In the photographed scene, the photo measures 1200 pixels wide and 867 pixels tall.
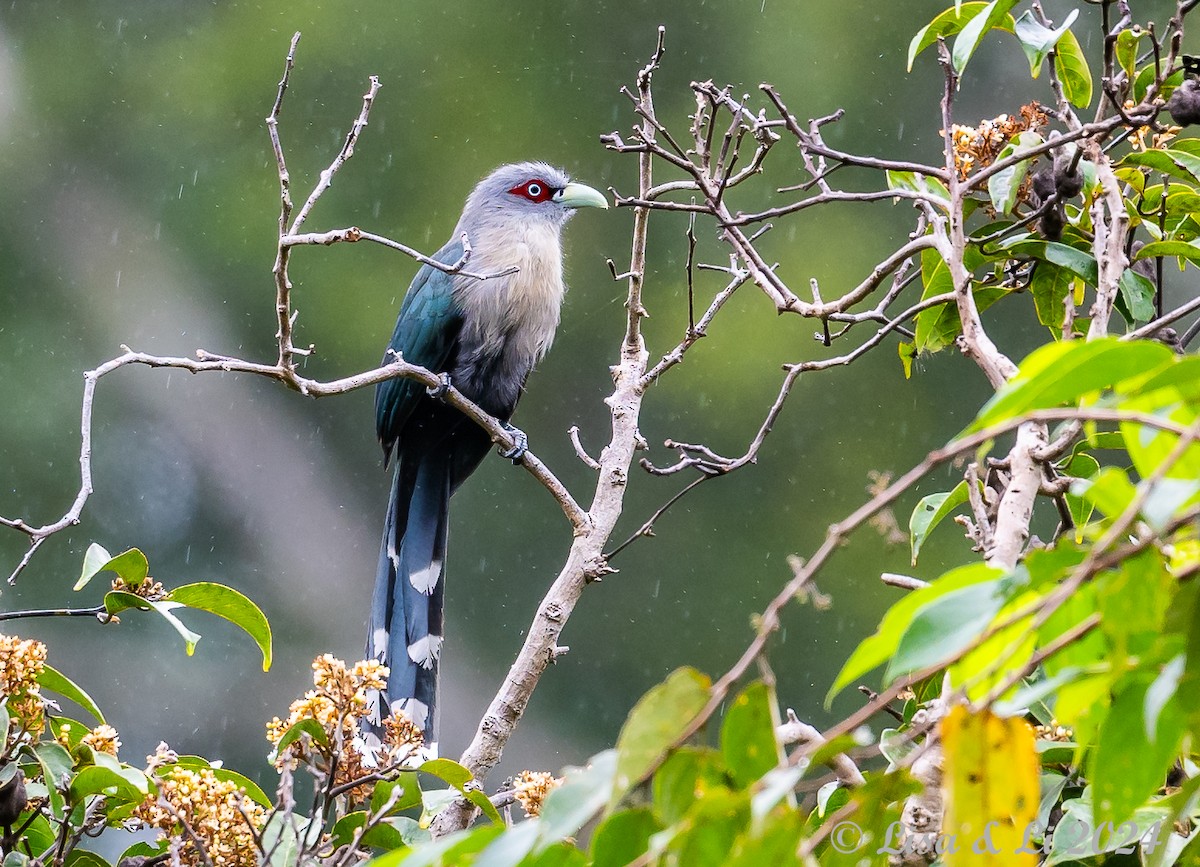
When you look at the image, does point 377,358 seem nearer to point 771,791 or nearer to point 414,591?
point 414,591

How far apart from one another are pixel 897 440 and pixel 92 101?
4.33 metres

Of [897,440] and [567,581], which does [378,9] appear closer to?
[897,440]

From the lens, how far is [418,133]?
6492 mm

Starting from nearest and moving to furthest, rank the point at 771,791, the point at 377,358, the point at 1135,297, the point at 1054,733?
the point at 771,791
the point at 1054,733
the point at 1135,297
the point at 377,358

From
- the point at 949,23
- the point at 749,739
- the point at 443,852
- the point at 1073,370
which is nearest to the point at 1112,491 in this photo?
the point at 1073,370

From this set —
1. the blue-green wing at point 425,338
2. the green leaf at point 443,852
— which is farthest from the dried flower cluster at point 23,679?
the blue-green wing at point 425,338

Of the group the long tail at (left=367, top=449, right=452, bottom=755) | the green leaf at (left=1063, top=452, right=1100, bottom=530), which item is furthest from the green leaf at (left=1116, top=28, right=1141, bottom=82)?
the long tail at (left=367, top=449, right=452, bottom=755)

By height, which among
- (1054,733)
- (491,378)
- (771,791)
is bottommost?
(771,791)

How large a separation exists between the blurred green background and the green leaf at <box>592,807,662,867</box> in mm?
5128

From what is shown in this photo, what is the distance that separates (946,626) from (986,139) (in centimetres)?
109

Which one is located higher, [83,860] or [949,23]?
[949,23]

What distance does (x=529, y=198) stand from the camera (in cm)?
357

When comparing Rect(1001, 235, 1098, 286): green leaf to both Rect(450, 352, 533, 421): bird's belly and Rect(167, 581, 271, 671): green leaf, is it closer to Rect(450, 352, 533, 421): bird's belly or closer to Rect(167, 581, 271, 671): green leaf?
Rect(167, 581, 271, 671): green leaf

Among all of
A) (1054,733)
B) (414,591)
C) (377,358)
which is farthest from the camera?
(377,358)
